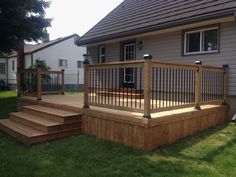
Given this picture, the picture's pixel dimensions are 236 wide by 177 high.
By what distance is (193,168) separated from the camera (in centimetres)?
462

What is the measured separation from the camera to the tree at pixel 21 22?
11.3 m

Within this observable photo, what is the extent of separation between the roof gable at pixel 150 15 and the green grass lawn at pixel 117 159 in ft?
12.4

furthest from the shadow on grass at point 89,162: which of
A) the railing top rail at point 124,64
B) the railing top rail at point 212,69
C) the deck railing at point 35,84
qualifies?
the deck railing at point 35,84

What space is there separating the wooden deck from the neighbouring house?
1.91 metres

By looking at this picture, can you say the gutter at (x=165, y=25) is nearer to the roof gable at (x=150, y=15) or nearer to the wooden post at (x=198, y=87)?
the roof gable at (x=150, y=15)

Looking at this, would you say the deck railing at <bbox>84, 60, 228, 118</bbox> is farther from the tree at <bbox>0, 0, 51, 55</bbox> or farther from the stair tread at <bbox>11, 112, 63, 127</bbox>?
the tree at <bbox>0, 0, 51, 55</bbox>

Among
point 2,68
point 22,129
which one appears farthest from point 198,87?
point 2,68

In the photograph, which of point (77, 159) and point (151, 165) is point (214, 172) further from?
point (77, 159)

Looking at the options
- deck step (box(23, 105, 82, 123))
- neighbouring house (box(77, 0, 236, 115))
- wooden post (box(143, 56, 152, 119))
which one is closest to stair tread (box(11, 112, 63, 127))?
deck step (box(23, 105, 82, 123))

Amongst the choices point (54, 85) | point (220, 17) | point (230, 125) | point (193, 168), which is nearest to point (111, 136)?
point (193, 168)

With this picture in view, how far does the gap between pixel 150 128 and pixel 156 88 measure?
3.20ft

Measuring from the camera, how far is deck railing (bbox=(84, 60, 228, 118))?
5473mm

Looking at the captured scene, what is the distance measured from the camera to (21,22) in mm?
11852

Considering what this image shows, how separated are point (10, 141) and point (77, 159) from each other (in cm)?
236
